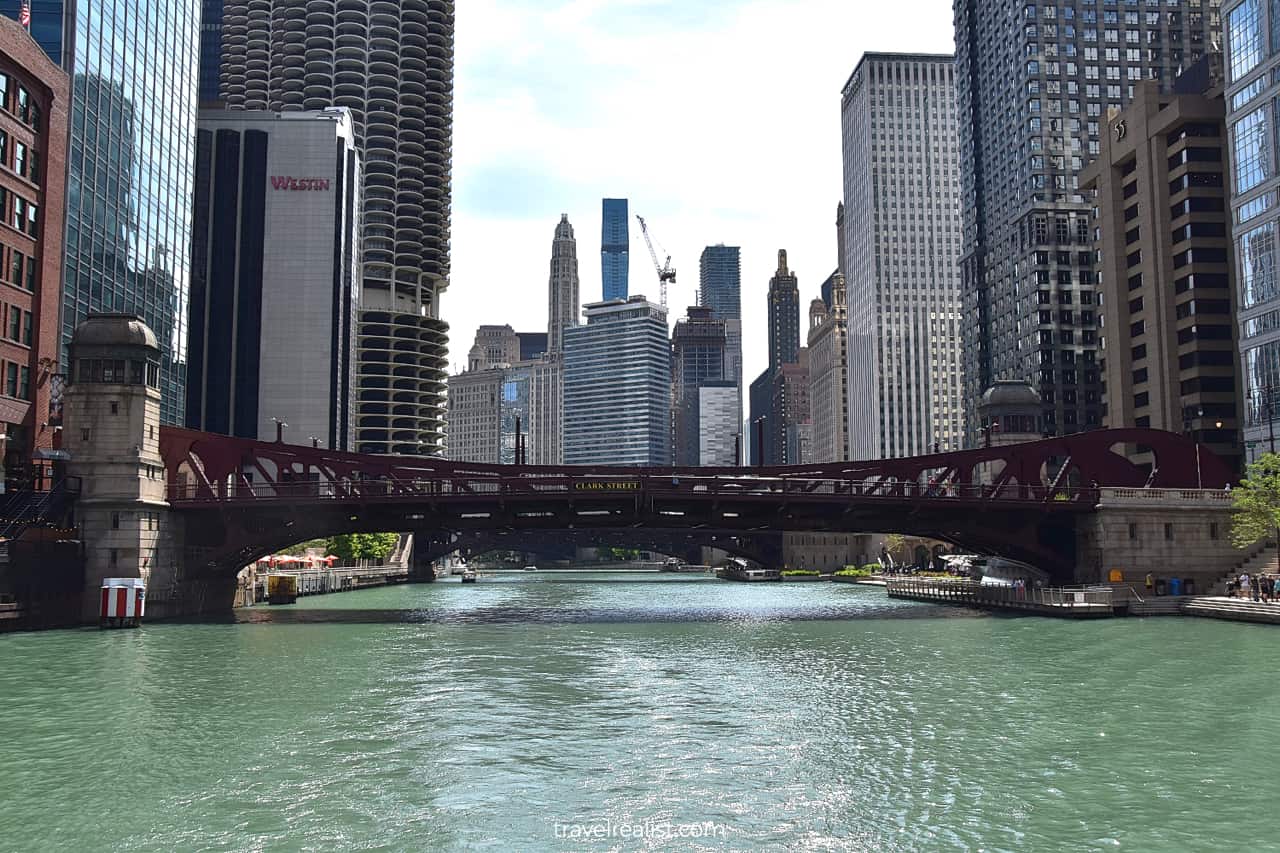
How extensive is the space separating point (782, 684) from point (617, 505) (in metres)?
41.9

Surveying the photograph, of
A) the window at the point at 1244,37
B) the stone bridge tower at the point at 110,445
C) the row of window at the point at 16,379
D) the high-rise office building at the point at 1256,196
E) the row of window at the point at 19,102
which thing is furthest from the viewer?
the window at the point at 1244,37

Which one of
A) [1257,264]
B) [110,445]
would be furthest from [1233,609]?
[110,445]

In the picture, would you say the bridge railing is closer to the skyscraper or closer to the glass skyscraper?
the glass skyscraper

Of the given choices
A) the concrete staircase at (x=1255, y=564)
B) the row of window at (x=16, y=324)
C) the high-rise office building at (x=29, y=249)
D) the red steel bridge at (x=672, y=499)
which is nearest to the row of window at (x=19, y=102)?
the high-rise office building at (x=29, y=249)

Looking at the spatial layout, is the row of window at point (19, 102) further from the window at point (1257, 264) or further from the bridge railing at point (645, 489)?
the window at point (1257, 264)

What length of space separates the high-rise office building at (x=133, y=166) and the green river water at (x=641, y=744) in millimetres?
58019

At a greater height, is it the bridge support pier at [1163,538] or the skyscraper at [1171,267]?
the skyscraper at [1171,267]

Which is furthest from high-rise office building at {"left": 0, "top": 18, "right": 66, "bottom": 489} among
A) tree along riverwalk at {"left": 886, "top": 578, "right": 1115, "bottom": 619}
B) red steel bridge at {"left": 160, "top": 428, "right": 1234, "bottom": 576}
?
tree along riverwalk at {"left": 886, "top": 578, "right": 1115, "bottom": 619}

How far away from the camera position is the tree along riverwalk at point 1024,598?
85.2 m

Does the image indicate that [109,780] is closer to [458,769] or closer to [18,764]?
[18,764]

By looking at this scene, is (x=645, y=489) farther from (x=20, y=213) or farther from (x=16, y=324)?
(x=20, y=213)

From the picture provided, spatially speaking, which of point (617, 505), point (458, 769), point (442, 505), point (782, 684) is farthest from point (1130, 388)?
point (458, 769)

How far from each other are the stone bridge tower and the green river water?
10.5 metres

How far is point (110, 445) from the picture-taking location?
8025 centimetres
